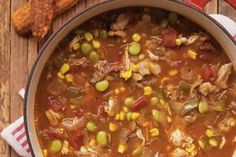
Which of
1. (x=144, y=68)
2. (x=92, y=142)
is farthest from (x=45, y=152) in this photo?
(x=144, y=68)

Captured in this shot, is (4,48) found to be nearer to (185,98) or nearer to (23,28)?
(23,28)

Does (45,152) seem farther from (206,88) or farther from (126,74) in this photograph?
(206,88)

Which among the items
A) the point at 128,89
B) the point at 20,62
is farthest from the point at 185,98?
the point at 20,62

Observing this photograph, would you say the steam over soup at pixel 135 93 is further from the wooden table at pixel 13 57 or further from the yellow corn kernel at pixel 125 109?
the wooden table at pixel 13 57

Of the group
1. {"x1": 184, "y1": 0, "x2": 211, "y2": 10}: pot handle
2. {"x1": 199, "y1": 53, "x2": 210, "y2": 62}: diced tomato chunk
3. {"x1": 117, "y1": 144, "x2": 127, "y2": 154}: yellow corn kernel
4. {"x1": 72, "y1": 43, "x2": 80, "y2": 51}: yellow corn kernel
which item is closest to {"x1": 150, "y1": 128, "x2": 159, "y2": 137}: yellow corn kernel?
{"x1": 117, "y1": 144, "x2": 127, "y2": 154}: yellow corn kernel

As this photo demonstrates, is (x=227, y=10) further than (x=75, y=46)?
Yes

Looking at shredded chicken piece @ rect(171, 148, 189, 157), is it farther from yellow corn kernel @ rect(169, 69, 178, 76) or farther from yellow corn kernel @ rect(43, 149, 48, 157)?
yellow corn kernel @ rect(43, 149, 48, 157)
